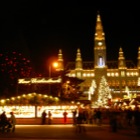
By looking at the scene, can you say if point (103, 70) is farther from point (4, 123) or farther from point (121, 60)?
point (4, 123)

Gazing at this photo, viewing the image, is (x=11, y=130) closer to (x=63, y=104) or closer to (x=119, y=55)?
(x=63, y=104)

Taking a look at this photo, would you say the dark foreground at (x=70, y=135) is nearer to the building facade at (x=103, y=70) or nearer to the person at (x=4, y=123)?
the person at (x=4, y=123)

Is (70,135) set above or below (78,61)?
below

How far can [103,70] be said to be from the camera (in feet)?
422

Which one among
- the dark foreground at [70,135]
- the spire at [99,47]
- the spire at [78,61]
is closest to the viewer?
the dark foreground at [70,135]

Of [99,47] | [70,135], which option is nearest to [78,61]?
[99,47]

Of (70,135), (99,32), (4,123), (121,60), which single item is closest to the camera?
(70,135)

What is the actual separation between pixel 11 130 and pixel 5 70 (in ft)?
80.3

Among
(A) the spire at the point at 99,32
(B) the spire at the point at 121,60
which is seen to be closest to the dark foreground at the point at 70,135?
(A) the spire at the point at 99,32

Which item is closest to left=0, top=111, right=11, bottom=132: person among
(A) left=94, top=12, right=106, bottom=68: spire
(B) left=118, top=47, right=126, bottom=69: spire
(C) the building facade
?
(C) the building facade

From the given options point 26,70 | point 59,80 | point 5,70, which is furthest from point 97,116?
point 26,70

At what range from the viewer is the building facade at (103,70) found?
12838 cm

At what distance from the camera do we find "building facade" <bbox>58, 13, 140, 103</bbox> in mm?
128375

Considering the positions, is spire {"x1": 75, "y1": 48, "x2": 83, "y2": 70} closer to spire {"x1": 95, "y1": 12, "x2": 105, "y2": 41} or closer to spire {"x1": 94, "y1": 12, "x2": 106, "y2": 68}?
spire {"x1": 94, "y1": 12, "x2": 106, "y2": 68}
